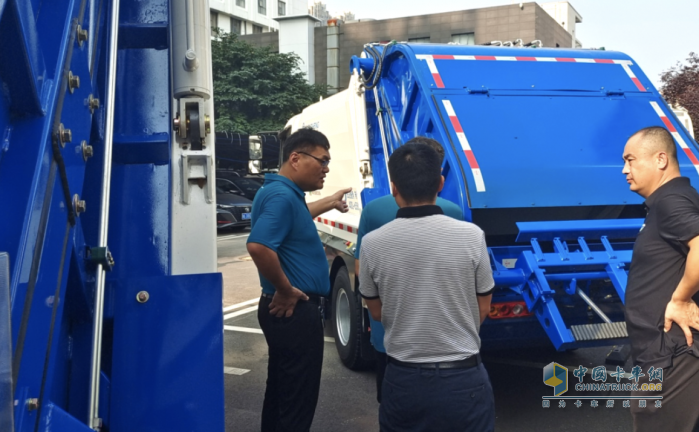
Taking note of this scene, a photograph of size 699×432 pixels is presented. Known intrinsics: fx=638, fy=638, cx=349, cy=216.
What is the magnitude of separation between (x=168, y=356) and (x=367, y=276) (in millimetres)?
718

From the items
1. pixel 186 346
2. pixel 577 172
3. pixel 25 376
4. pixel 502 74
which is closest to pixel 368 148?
pixel 502 74

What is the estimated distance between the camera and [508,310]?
370 cm

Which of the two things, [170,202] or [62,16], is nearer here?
[62,16]

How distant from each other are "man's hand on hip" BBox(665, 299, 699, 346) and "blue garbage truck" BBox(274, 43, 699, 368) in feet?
2.64

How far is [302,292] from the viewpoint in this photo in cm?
302

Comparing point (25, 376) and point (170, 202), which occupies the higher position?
point (170, 202)

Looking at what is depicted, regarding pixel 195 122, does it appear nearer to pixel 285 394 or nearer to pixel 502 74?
pixel 285 394

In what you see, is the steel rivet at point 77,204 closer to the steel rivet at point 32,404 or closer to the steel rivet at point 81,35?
the steel rivet at point 81,35

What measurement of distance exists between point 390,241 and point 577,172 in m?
2.31

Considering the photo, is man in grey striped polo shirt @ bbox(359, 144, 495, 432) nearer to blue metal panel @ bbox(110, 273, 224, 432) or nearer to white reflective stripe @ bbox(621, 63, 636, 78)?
blue metal panel @ bbox(110, 273, 224, 432)

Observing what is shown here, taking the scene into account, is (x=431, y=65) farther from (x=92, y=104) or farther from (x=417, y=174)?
(x=92, y=104)

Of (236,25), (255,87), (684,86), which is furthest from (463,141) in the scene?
(236,25)

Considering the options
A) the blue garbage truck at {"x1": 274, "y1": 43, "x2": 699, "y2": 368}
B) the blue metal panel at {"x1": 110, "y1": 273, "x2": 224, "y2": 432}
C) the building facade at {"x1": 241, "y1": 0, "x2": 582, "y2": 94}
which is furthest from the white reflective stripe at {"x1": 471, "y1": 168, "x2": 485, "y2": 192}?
the building facade at {"x1": 241, "y1": 0, "x2": 582, "y2": 94}

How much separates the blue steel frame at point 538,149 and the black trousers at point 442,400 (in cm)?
127
